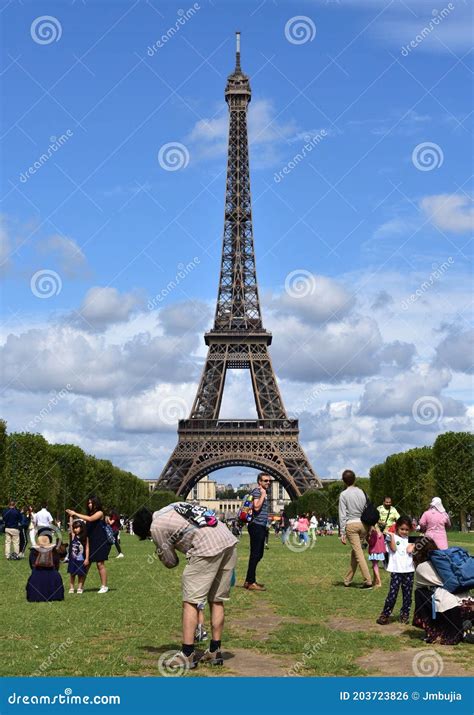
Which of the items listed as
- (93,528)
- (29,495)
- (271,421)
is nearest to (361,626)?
(93,528)

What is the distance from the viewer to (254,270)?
330ft

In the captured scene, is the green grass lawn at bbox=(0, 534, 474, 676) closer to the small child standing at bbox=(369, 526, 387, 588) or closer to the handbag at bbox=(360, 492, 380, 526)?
the small child standing at bbox=(369, 526, 387, 588)

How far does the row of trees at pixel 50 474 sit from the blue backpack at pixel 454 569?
50.5 meters

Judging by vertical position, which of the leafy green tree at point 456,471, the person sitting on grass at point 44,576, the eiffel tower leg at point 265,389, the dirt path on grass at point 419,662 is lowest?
the dirt path on grass at point 419,662

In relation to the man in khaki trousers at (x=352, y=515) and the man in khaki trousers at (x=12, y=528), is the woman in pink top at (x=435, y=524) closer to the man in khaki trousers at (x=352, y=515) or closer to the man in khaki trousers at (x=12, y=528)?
the man in khaki trousers at (x=352, y=515)

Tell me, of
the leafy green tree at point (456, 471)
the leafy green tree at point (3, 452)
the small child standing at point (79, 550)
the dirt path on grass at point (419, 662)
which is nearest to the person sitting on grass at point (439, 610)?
the dirt path on grass at point (419, 662)

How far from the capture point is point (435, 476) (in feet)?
227

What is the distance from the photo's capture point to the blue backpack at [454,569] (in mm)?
12734

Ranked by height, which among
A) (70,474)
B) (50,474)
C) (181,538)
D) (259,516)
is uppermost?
(70,474)

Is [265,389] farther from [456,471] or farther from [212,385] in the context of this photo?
[456,471]

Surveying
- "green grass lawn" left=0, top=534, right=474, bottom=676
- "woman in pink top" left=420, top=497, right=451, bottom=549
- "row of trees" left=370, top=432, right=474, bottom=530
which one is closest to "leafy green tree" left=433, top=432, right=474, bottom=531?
"row of trees" left=370, top=432, right=474, bottom=530

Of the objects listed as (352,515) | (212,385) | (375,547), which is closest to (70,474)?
(212,385)

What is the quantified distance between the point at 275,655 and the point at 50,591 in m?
7.67

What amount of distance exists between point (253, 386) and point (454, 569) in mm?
83705
